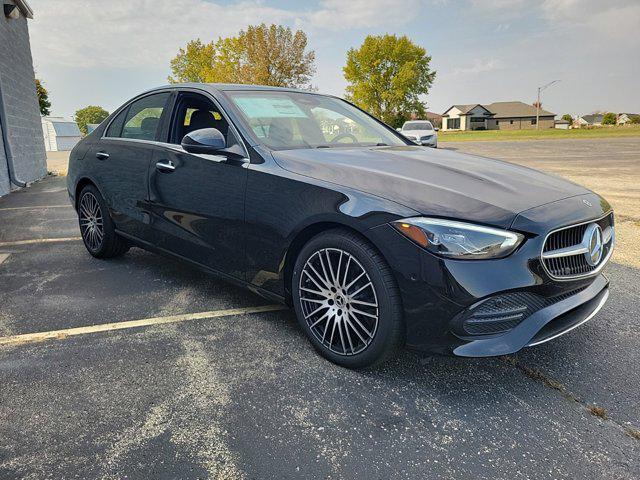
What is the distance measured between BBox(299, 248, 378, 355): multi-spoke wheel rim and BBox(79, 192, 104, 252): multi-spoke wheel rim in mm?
2764

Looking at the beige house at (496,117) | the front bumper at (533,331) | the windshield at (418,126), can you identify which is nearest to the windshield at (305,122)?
the front bumper at (533,331)

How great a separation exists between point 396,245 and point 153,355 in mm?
1607

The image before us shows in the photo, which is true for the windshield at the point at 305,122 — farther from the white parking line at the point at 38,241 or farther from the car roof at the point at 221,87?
the white parking line at the point at 38,241

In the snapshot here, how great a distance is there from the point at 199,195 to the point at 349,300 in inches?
55.3

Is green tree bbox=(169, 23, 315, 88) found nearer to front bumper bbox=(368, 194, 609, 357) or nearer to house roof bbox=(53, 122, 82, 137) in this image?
house roof bbox=(53, 122, 82, 137)

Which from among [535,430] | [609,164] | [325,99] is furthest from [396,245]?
[609,164]

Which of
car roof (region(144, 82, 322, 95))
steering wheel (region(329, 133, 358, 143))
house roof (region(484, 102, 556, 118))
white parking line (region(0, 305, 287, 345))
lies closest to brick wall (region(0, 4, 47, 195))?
car roof (region(144, 82, 322, 95))

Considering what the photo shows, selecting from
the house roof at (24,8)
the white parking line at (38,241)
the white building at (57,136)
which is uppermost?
the house roof at (24,8)

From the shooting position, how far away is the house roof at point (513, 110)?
10075 centimetres

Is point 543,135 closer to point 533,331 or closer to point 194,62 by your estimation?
point 194,62

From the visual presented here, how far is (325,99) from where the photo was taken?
416 cm

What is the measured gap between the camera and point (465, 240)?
222 cm

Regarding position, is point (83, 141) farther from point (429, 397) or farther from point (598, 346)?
point (598, 346)

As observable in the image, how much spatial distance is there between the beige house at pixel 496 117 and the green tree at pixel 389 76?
3804 centimetres
